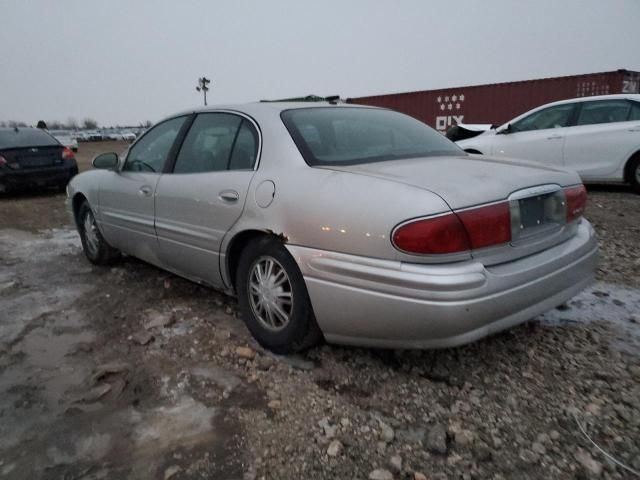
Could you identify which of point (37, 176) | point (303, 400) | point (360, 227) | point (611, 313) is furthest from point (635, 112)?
point (37, 176)

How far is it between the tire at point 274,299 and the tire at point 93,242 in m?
2.17

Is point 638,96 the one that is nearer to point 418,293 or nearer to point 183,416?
point 418,293

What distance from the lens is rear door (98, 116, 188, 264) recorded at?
3504mm

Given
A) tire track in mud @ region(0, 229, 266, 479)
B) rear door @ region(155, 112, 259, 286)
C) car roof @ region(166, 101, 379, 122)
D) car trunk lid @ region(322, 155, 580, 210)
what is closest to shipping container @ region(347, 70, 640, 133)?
car roof @ region(166, 101, 379, 122)

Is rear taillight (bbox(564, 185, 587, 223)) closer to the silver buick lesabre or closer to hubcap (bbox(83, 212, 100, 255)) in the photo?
the silver buick lesabre

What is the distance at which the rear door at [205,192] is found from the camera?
108 inches

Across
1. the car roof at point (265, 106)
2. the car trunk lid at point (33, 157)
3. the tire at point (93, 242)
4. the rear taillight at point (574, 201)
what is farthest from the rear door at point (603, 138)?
the car trunk lid at point (33, 157)

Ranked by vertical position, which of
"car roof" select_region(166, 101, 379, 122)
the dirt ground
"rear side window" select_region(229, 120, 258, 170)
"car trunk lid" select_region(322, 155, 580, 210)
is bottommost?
the dirt ground

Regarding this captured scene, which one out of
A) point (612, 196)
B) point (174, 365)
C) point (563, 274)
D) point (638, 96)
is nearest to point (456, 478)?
point (563, 274)

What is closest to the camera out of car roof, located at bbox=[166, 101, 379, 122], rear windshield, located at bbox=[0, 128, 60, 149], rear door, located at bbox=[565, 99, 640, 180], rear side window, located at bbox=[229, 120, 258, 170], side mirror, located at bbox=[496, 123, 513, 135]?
rear side window, located at bbox=[229, 120, 258, 170]

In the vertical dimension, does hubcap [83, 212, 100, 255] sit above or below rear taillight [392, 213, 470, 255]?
below

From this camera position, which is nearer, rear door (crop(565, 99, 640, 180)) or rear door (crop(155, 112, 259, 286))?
rear door (crop(155, 112, 259, 286))

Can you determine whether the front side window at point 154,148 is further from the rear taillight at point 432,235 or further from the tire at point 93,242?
the rear taillight at point 432,235

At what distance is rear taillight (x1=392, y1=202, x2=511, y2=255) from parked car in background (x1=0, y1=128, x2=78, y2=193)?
9.04 meters
